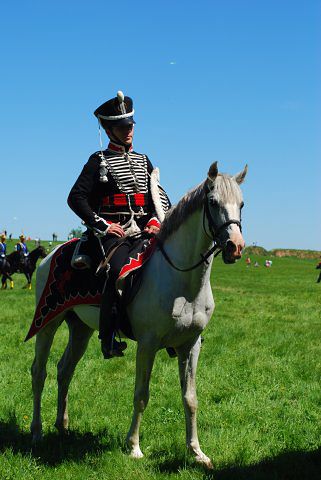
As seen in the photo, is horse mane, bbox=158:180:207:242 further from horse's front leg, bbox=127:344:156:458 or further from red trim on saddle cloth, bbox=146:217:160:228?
horse's front leg, bbox=127:344:156:458

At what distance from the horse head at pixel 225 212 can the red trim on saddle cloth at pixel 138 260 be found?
3.33 feet

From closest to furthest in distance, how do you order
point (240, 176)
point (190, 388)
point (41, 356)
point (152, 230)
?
point (240, 176) < point (190, 388) < point (152, 230) < point (41, 356)

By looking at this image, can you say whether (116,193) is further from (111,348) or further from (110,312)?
(111,348)

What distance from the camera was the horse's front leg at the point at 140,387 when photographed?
6.10 m

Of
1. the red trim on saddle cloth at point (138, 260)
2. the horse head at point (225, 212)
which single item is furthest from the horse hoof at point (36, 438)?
the horse head at point (225, 212)

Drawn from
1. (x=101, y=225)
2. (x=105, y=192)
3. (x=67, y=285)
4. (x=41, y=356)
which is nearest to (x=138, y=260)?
(x=101, y=225)

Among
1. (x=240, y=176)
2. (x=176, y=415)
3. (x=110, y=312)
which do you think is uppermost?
(x=240, y=176)

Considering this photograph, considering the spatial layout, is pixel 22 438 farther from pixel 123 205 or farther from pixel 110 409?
pixel 123 205

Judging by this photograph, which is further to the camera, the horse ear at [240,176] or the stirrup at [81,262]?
the stirrup at [81,262]

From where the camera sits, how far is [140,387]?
6211 millimetres

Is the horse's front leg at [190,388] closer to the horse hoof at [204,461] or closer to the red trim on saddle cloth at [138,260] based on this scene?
the horse hoof at [204,461]

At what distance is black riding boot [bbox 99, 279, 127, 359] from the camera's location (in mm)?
6234

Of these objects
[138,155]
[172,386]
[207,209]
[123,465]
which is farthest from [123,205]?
[172,386]

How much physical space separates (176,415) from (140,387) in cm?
172
